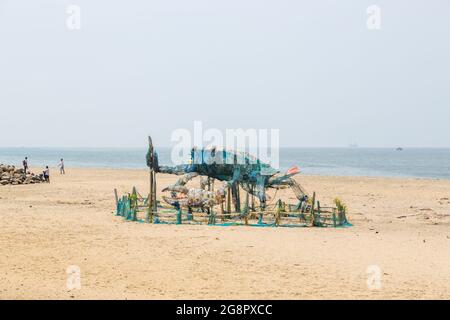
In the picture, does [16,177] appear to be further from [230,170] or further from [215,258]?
[215,258]

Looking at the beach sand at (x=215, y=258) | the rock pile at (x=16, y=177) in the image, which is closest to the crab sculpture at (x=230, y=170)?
the beach sand at (x=215, y=258)

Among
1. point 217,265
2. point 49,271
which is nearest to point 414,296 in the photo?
point 217,265

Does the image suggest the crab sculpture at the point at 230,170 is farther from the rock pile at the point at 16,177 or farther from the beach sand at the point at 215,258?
the rock pile at the point at 16,177

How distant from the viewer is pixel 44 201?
28578 mm

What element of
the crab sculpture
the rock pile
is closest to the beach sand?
the crab sculpture

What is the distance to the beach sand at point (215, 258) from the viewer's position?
40.5ft

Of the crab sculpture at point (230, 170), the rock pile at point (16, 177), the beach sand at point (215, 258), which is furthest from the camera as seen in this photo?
the rock pile at point (16, 177)

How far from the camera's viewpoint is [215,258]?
15.4 metres

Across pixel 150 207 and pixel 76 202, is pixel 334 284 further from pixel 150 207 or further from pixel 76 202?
pixel 76 202

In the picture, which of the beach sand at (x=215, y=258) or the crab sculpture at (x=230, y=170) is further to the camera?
the crab sculpture at (x=230, y=170)

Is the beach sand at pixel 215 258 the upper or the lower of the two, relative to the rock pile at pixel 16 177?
lower

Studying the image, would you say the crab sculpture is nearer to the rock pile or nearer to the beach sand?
the beach sand

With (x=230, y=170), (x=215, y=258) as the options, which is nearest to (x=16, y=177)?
(x=230, y=170)

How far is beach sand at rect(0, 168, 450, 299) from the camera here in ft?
40.5
